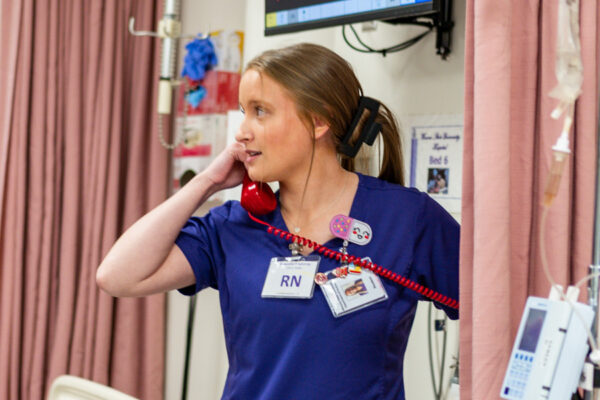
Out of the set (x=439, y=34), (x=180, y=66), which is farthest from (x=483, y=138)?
(x=180, y=66)

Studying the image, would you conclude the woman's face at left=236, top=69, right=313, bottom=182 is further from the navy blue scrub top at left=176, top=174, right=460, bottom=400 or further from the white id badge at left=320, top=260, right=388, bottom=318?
the white id badge at left=320, top=260, right=388, bottom=318

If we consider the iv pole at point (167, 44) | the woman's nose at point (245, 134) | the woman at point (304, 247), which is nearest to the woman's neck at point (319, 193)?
the woman at point (304, 247)

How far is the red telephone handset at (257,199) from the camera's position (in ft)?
5.21

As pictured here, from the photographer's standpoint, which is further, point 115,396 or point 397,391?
point 115,396

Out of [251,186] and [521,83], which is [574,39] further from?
[251,186]

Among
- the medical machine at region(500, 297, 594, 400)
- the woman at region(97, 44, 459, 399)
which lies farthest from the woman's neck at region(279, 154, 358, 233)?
the medical machine at region(500, 297, 594, 400)

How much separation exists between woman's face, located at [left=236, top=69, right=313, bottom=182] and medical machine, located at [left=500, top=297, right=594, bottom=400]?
0.76 m

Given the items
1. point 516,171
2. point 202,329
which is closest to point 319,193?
point 516,171

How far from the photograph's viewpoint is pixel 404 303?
58.4 inches

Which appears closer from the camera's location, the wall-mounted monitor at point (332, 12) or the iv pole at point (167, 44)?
the wall-mounted monitor at point (332, 12)

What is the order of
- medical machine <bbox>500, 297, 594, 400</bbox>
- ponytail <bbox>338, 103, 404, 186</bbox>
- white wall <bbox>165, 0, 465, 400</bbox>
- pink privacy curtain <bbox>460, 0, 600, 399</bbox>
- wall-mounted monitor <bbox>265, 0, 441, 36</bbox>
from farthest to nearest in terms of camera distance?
white wall <bbox>165, 0, 465, 400</bbox> < wall-mounted monitor <bbox>265, 0, 441, 36</bbox> < ponytail <bbox>338, 103, 404, 186</bbox> < pink privacy curtain <bbox>460, 0, 600, 399</bbox> < medical machine <bbox>500, 297, 594, 400</bbox>

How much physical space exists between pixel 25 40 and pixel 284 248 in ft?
5.76

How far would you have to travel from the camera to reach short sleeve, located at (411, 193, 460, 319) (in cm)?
149

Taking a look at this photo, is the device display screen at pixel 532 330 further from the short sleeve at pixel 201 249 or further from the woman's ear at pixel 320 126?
the short sleeve at pixel 201 249
